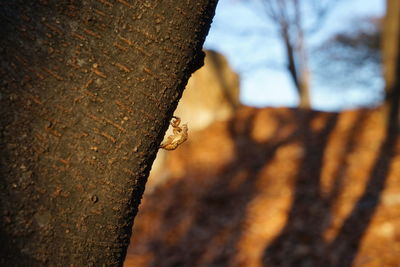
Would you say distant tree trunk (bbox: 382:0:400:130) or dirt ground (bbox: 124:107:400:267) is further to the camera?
distant tree trunk (bbox: 382:0:400:130)

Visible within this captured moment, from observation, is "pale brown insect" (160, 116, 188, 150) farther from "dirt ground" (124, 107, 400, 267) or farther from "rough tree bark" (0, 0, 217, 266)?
"dirt ground" (124, 107, 400, 267)

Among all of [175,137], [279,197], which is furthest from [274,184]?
[175,137]

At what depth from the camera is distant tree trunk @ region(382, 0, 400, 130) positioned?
6.98 m

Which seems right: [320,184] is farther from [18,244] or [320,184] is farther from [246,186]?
[18,244]

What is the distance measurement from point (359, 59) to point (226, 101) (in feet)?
18.7

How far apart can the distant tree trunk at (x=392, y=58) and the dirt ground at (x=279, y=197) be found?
1.24 feet

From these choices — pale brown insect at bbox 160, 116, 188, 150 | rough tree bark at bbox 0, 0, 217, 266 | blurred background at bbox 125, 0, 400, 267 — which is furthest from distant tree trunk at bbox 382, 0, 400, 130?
rough tree bark at bbox 0, 0, 217, 266

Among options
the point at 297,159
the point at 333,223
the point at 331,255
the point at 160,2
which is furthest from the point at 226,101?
the point at 160,2

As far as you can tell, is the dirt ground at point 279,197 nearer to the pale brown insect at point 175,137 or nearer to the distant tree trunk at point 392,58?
the distant tree trunk at point 392,58

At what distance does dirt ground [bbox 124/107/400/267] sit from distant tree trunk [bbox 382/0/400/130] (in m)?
0.38

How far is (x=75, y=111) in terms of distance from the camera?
3.48ft

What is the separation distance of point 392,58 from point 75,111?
21.9 ft

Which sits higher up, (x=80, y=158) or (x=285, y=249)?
(x=285, y=249)

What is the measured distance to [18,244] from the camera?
3.41ft
